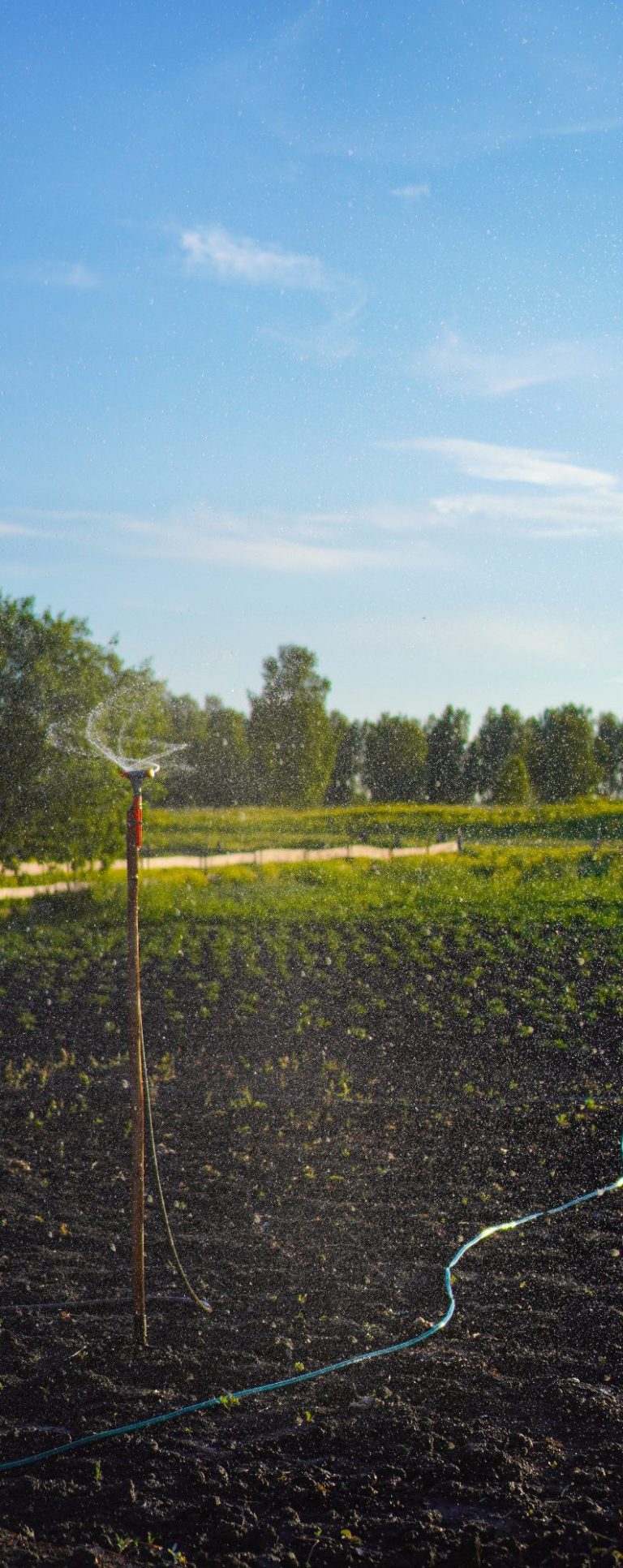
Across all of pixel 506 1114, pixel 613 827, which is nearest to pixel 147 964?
pixel 506 1114

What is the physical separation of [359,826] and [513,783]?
31.8ft

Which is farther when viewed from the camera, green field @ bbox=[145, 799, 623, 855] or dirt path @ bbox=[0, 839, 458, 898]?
green field @ bbox=[145, 799, 623, 855]

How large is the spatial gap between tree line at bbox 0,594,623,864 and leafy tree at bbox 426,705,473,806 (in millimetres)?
46

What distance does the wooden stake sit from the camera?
3818 millimetres

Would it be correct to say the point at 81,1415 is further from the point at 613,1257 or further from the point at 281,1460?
the point at 613,1257

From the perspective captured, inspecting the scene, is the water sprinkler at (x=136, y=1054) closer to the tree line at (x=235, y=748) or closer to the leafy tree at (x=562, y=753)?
the tree line at (x=235, y=748)

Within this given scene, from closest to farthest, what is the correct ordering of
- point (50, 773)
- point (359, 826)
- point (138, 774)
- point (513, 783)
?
point (138, 774)
point (50, 773)
point (359, 826)
point (513, 783)

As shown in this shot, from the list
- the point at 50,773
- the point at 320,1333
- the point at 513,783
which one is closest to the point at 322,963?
the point at 50,773

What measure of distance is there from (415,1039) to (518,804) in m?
21.1

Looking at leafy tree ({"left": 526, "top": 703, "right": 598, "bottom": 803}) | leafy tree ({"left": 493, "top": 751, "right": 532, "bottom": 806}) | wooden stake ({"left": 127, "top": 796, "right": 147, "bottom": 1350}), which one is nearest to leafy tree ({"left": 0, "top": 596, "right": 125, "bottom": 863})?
wooden stake ({"left": 127, "top": 796, "right": 147, "bottom": 1350})

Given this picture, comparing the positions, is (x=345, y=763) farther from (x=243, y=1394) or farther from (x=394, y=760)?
(x=243, y=1394)

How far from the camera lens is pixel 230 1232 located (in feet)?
15.9

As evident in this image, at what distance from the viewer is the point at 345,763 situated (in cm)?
2616

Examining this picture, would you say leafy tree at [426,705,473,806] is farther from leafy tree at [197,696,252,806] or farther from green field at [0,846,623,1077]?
green field at [0,846,623,1077]
